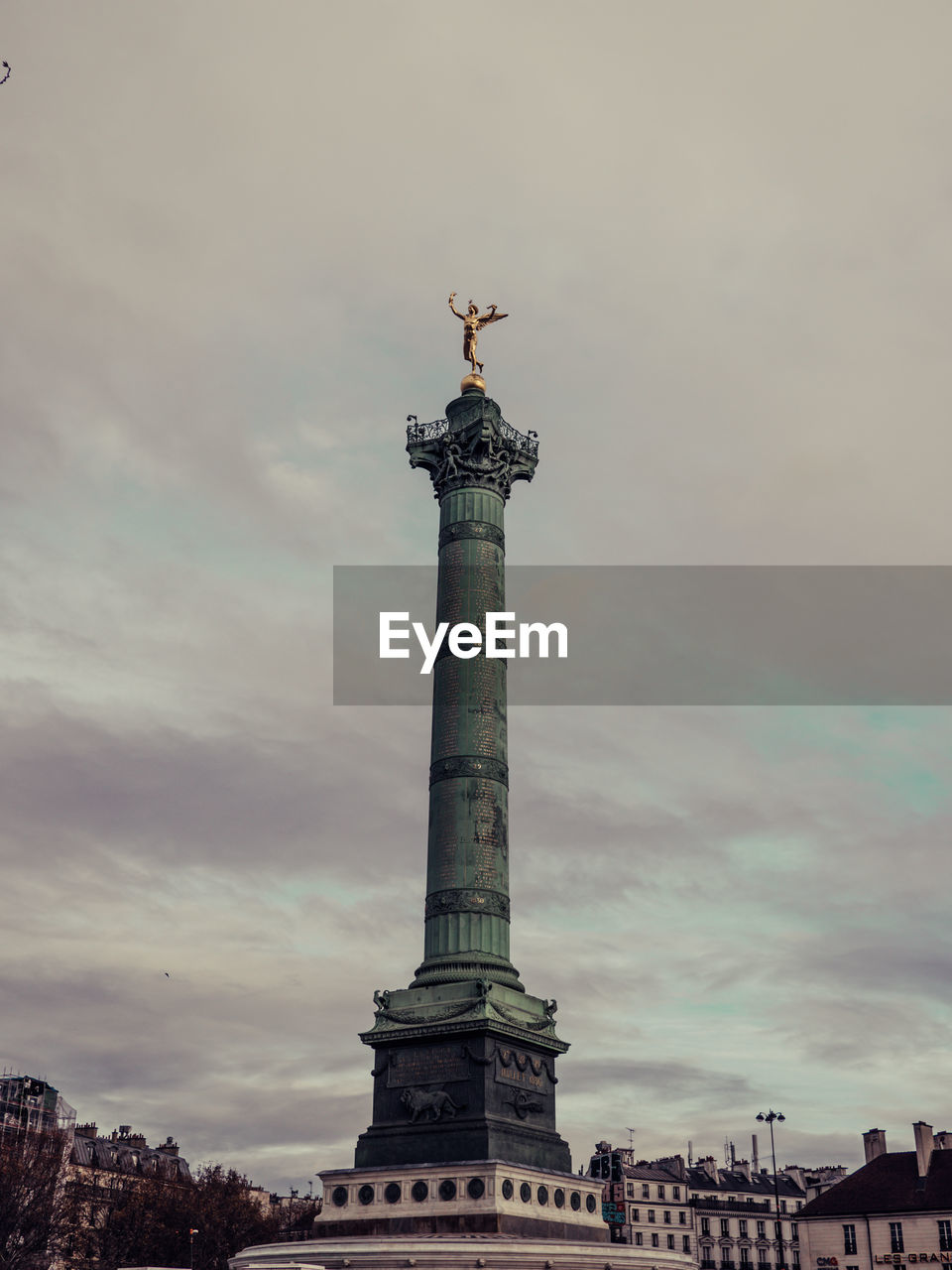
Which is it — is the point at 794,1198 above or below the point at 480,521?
below

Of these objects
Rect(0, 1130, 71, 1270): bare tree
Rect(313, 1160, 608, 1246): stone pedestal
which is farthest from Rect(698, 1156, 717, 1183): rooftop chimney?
Rect(313, 1160, 608, 1246): stone pedestal

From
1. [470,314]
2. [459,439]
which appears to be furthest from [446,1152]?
[470,314]

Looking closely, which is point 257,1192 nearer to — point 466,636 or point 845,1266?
point 845,1266

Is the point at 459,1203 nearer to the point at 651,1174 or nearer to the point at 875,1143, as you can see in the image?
the point at 875,1143

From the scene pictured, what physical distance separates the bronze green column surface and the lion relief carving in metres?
0.05

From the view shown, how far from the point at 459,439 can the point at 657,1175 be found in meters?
84.3

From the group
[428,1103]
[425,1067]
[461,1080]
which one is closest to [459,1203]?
[428,1103]

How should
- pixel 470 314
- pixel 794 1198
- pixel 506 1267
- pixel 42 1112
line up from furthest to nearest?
pixel 794 1198, pixel 42 1112, pixel 470 314, pixel 506 1267

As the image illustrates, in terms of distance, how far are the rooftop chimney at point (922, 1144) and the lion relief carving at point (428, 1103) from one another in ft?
170

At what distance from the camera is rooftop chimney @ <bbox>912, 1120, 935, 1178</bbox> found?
80875 mm

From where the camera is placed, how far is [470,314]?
5588cm

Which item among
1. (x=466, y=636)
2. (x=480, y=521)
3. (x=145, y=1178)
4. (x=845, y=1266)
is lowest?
(x=845, y=1266)

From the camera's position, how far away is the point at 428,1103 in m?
41.1

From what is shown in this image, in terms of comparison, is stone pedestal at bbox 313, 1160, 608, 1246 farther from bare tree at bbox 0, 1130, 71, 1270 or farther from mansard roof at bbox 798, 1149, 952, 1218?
mansard roof at bbox 798, 1149, 952, 1218
